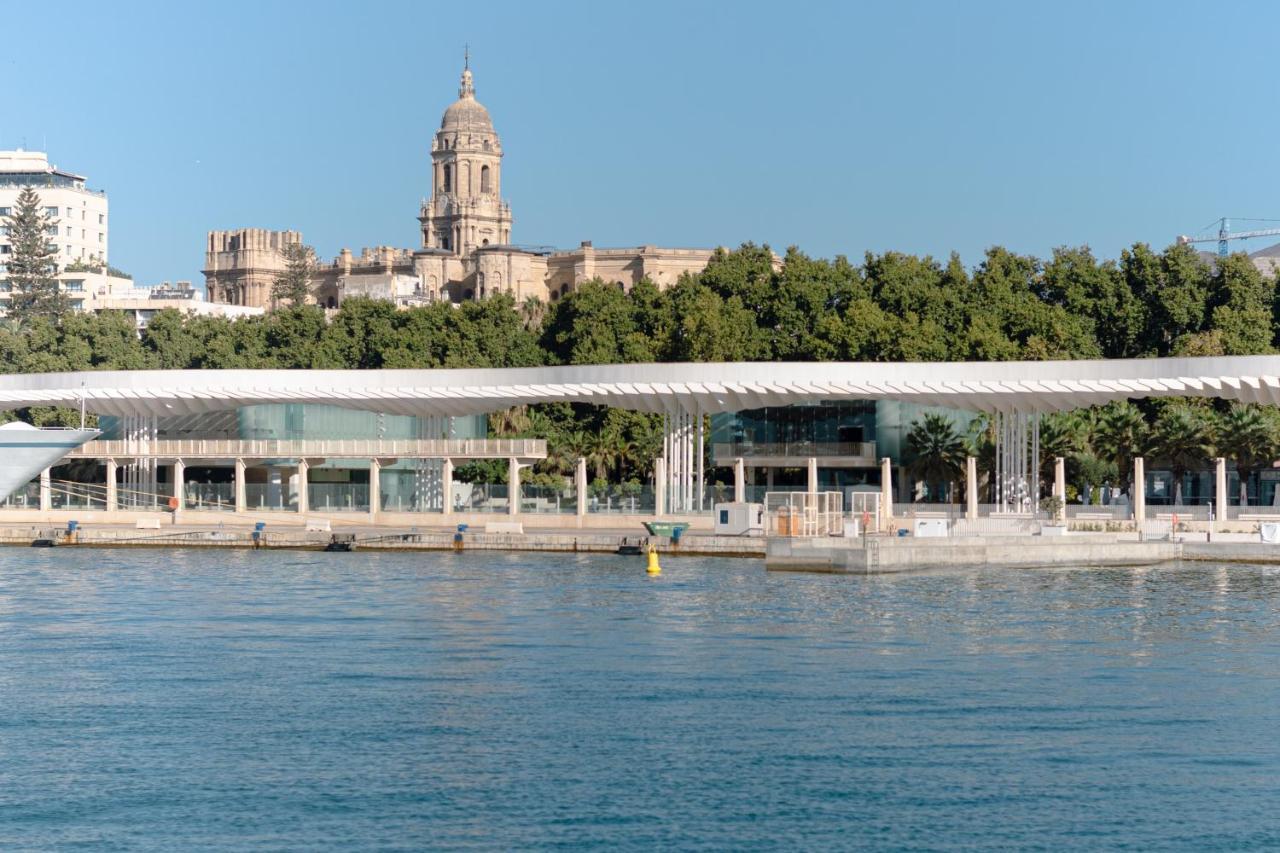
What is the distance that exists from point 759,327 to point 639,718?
8011 centimetres

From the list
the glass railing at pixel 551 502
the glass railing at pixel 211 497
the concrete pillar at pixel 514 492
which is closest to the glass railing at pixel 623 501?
the glass railing at pixel 551 502

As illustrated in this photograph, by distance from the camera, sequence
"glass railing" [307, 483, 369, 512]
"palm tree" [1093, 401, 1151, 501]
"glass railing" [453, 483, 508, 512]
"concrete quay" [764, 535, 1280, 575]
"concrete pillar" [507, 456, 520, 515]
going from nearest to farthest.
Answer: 1. "concrete quay" [764, 535, 1280, 575]
2. "concrete pillar" [507, 456, 520, 515]
3. "glass railing" [453, 483, 508, 512]
4. "glass railing" [307, 483, 369, 512]
5. "palm tree" [1093, 401, 1151, 501]

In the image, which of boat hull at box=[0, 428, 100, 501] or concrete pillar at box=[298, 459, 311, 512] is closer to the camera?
concrete pillar at box=[298, 459, 311, 512]

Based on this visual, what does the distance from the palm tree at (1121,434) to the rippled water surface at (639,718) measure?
1234 inches

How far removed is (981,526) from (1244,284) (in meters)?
44.1

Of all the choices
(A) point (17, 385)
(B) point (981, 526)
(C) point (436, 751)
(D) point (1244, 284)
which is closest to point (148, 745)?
(C) point (436, 751)

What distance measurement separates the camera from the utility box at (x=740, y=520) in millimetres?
70750

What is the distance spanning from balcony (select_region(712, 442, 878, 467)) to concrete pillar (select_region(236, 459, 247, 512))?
22459mm

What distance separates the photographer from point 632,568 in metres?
62.8

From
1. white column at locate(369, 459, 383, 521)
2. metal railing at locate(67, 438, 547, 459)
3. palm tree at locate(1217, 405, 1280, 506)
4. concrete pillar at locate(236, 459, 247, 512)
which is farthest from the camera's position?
palm tree at locate(1217, 405, 1280, 506)

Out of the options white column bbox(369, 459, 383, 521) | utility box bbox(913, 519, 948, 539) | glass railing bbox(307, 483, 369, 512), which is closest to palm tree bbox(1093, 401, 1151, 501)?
utility box bbox(913, 519, 948, 539)

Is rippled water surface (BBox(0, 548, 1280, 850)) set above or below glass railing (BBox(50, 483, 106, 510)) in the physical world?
below

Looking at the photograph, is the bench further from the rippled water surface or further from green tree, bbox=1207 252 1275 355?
green tree, bbox=1207 252 1275 355

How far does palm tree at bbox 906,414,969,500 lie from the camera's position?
86.5m
